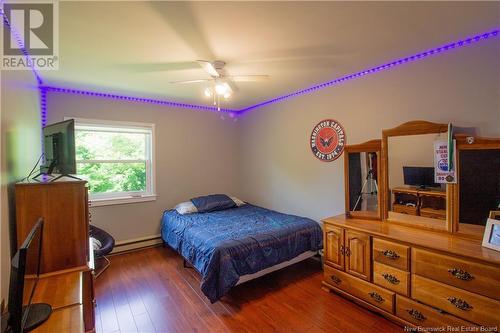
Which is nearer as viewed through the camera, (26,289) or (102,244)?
(26,289)

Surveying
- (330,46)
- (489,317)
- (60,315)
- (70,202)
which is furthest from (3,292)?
(489,317)

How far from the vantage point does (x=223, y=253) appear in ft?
7.63

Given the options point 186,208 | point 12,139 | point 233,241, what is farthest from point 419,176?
point 12,139

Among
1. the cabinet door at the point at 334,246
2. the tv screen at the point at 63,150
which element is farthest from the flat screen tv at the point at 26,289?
the cabinet door at the point at 334,246

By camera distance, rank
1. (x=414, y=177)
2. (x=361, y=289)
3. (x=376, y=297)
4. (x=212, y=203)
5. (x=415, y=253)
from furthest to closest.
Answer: (x=212, y=203), (x=414, y=177), (x=361, y=289), (x=376, y=297), (x=415, y=253)

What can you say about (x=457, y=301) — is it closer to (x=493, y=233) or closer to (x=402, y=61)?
(x=493, y=233)

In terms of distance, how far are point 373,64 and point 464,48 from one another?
2.36 ft

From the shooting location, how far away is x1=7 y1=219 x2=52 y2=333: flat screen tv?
35.6 inches

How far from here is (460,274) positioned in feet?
5.49

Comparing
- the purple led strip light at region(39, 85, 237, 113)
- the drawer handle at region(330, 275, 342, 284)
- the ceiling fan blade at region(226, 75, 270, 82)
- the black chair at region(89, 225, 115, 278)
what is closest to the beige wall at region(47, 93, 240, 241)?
the purple led strip light at region(39, 85, 237, 113)

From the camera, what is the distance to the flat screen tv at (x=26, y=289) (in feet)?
2.97

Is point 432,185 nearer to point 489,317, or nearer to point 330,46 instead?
point 489,317

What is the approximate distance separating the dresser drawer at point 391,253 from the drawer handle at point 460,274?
0.94 feet

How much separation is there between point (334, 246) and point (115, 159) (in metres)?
3.35
